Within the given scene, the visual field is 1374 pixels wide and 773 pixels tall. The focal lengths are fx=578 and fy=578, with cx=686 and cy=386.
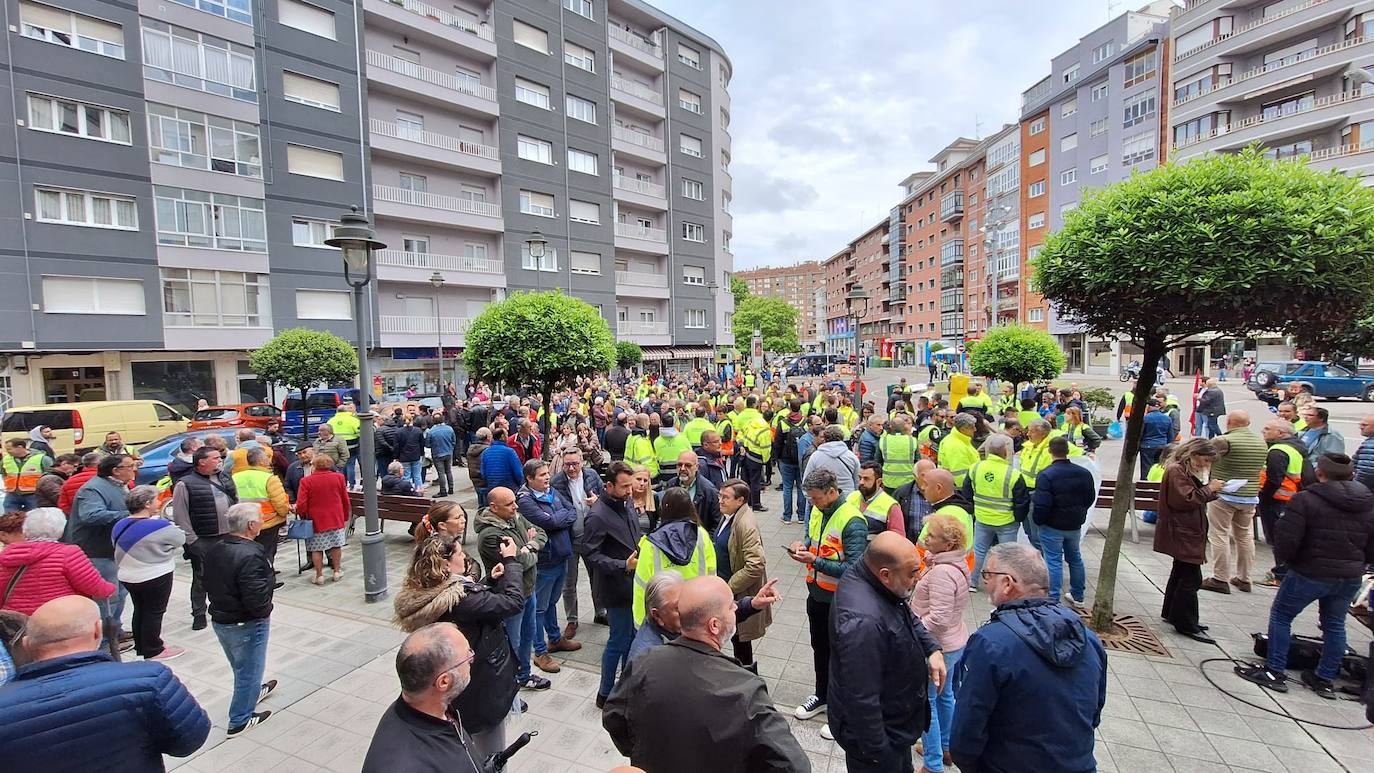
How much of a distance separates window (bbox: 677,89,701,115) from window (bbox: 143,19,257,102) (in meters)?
23.4

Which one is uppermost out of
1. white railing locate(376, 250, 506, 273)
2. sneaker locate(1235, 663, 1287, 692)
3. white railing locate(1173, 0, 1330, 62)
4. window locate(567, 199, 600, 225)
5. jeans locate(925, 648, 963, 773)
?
white railing locate(1173, 0, 1330, 62)

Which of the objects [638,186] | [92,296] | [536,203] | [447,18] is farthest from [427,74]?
[92,296]

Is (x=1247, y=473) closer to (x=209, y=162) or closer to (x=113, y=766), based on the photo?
(x=113, y=766)

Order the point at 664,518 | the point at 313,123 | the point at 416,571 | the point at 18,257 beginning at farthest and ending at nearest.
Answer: the point at 313,123, the point at 18,257, the point at 664,518, the point at 416,571

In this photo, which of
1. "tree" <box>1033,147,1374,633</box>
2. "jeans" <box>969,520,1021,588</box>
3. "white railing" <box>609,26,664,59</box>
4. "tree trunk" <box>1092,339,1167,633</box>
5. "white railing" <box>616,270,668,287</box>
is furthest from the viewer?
"white railing" <box>616,270,668,287</box>

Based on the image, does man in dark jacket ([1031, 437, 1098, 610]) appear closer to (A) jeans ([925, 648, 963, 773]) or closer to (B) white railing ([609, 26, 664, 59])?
(A) jeans ([925, 648, 963, 773])

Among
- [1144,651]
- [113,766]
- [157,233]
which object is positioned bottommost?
[1144,651]

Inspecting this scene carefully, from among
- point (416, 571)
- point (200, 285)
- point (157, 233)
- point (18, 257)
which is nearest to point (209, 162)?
point (157, 233)

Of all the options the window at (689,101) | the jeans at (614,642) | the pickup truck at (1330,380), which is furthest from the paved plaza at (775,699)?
the window at (689,101)

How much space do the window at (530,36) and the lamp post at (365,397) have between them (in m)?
29.4

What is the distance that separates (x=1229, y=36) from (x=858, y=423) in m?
41.4

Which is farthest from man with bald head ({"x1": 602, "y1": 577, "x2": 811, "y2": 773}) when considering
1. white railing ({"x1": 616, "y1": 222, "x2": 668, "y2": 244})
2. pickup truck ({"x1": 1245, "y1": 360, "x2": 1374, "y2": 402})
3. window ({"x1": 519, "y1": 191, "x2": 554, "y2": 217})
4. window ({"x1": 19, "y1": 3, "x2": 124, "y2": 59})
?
white railing ({"x1": 616, "y1": 222, "x2": 668, "y2": 244})

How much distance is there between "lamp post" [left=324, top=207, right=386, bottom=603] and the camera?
20.9 ft

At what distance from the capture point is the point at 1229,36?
33625 millimetres
